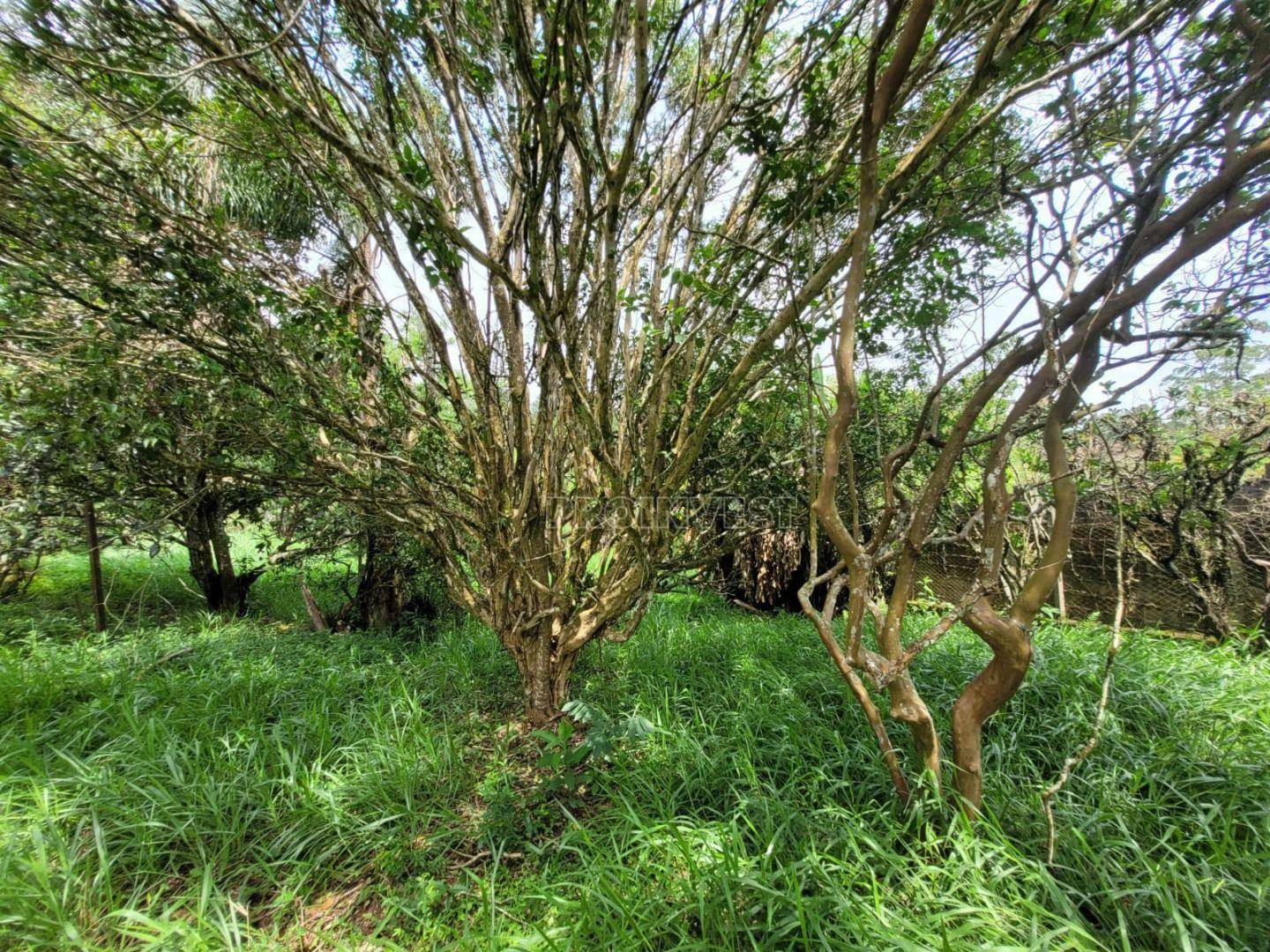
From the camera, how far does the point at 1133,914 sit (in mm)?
1273

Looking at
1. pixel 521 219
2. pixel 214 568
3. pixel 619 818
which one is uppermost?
pixel 521 219

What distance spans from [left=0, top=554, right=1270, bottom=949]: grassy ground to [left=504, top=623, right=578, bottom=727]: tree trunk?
0.64 ft

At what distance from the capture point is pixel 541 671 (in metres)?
2.43

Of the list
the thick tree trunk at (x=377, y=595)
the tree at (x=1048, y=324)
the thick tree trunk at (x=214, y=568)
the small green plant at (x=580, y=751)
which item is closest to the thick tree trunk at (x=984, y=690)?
the tree at (x=1048, y=324)

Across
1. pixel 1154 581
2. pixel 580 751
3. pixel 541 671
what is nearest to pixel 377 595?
pixel 541 671

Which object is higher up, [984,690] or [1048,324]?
[1048,324]

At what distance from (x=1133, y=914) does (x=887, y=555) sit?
43.2 inches

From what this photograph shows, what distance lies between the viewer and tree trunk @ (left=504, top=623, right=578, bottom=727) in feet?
7.97

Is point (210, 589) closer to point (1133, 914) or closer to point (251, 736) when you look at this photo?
point (251, 736)

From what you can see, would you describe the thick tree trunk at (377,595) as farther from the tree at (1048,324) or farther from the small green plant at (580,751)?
the tree at (1048,324)

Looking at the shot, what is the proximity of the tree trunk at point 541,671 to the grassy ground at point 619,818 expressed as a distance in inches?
7.7

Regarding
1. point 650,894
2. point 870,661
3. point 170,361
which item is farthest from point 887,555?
point 170,361

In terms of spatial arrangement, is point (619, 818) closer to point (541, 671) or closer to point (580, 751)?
point (580, 751)

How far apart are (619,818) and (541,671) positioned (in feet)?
2.78
